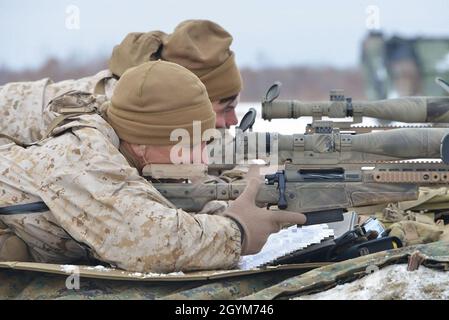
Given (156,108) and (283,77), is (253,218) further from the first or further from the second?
(283,77)

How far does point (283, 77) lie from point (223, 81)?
14.8m

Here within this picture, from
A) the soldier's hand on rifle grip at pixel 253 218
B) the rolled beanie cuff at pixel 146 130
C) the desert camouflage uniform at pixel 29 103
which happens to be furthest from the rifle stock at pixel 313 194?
the desert camouflage uniform at pixel 29 103

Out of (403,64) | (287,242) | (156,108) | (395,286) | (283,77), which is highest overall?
(156,108)

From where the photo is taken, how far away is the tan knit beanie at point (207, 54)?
5.86m

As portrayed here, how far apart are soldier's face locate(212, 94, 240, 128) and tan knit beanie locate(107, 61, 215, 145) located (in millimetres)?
1669

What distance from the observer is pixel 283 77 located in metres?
20.7

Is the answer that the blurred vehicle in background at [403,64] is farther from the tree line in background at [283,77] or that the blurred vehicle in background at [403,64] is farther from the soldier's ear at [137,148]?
the soldier's ear at [137,148]

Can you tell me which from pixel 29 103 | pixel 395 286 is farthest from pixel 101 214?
pixel 29 103

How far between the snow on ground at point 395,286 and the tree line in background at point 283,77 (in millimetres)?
13655

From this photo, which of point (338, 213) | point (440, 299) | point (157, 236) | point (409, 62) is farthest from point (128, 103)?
point (409, 62)

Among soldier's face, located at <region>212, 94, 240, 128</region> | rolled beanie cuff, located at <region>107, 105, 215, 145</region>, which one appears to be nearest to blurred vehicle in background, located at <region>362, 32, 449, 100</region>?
soldier's face, located at <region>212, 94, 240, 128</region>

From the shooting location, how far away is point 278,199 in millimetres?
4379

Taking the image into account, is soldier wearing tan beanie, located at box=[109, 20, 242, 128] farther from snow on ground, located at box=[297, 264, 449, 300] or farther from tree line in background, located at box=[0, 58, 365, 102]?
tree line in background, located at box=[0, 58, 365, 102]
